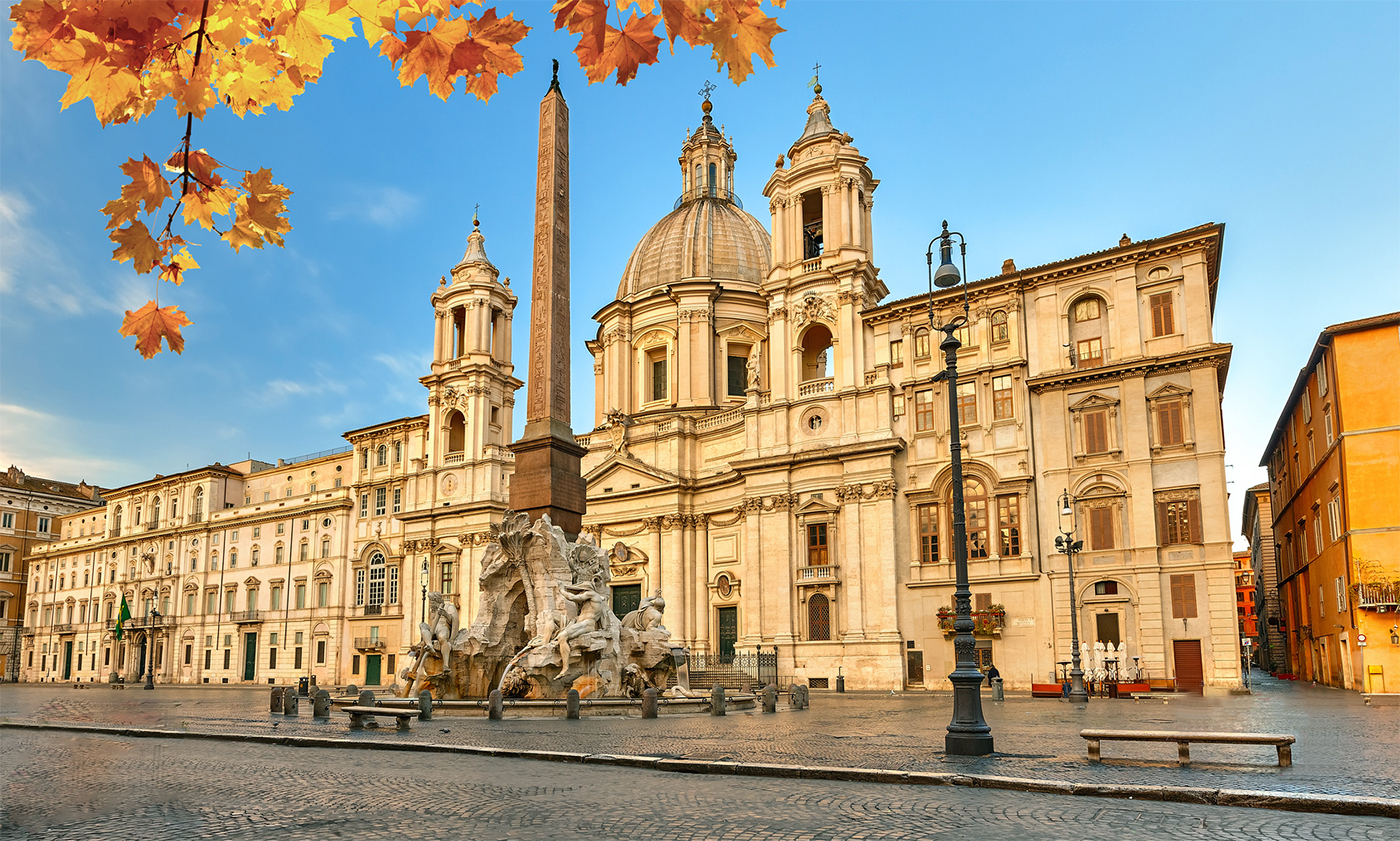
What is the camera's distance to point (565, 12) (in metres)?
3.02

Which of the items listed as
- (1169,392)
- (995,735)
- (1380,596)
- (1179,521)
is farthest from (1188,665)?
(995,735)

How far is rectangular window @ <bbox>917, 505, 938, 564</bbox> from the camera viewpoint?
39.1 meters

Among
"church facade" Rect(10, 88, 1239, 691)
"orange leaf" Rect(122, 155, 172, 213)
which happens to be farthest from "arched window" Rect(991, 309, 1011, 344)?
"orange leaf" Rect(122, 155, 172, 213)

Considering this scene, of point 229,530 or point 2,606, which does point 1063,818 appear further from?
point 2,606

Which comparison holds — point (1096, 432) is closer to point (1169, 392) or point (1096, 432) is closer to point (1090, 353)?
point (1169, 392)

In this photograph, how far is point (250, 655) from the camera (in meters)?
61.0

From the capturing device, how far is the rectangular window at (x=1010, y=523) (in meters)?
37.2

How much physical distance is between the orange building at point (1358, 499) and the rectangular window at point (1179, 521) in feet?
21.4

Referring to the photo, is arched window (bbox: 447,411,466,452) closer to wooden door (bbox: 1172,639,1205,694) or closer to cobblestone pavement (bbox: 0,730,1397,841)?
wooden door (bbox: 1172,639,1205,694)

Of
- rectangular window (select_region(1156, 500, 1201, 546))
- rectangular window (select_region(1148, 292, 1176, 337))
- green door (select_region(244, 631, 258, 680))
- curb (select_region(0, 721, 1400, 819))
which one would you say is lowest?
green door (select_region(244, 631, 258, 680))

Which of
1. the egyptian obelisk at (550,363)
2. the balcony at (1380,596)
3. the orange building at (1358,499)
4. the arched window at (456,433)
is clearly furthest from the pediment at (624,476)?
the balcony at (1380,596)

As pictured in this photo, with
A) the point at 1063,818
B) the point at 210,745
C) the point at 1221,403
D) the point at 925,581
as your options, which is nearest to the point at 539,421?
the point at 210,745

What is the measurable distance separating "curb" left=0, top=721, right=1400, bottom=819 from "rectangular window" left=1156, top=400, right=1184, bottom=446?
28.1 m

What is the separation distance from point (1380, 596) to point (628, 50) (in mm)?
39724
